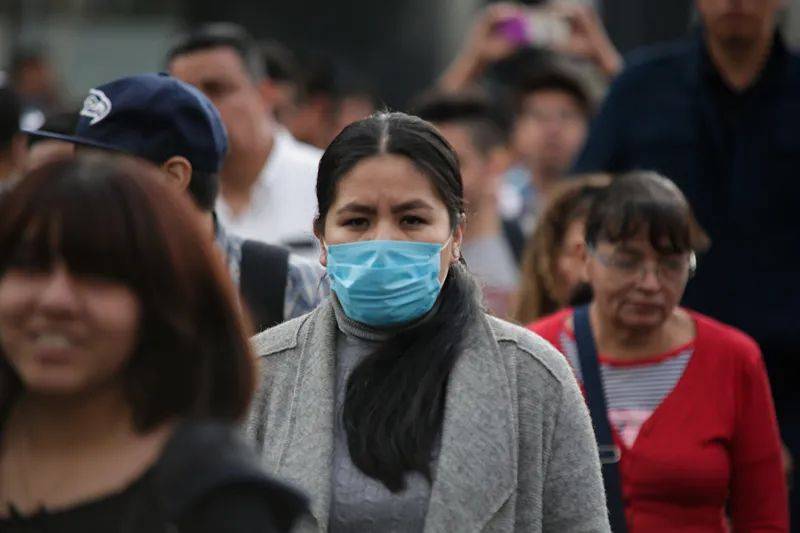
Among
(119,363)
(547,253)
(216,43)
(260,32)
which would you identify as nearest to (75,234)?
(119,363)

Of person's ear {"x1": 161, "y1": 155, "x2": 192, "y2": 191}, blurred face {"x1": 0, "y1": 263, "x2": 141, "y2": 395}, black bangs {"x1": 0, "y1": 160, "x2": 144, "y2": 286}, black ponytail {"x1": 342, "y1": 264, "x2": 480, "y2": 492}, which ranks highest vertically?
black bangs {"x1": 0, "y1": 160, "x2": 144, "y2": 286}

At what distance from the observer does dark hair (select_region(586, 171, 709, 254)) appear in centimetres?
565

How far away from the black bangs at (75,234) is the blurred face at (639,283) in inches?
115

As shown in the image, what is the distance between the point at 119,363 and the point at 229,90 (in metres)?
4.32

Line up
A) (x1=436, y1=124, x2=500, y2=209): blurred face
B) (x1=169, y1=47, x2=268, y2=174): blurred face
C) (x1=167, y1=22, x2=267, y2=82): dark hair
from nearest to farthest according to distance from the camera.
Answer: (x1=169, y1=47, x2=268, y2=174): blurred face, (x1=167, y1=22, x2=267, y2=82): dark hair, (x1=436, y1=124, x2=500, y2=209): blurred face

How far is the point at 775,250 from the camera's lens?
6.72m

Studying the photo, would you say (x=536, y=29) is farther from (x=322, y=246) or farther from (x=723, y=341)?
(x=322, y=246)

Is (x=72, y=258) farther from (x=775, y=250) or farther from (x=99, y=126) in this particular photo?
(x=775, y=250)

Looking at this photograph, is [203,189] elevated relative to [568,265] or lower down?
elevated

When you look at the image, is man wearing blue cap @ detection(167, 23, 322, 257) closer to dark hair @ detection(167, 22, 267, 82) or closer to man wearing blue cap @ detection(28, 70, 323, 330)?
dark hair @ detection(167, 22, 267, 82)

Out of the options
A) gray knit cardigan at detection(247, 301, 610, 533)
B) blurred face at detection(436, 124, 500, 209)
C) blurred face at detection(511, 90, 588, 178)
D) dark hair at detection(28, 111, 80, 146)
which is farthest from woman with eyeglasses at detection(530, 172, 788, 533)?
blurred face at detection(511, 90, 588, 178)

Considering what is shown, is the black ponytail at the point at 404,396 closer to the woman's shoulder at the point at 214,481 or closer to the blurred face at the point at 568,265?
the woman's shoulder at the point at 214,481

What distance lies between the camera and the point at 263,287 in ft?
17.7

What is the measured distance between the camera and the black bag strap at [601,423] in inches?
211
